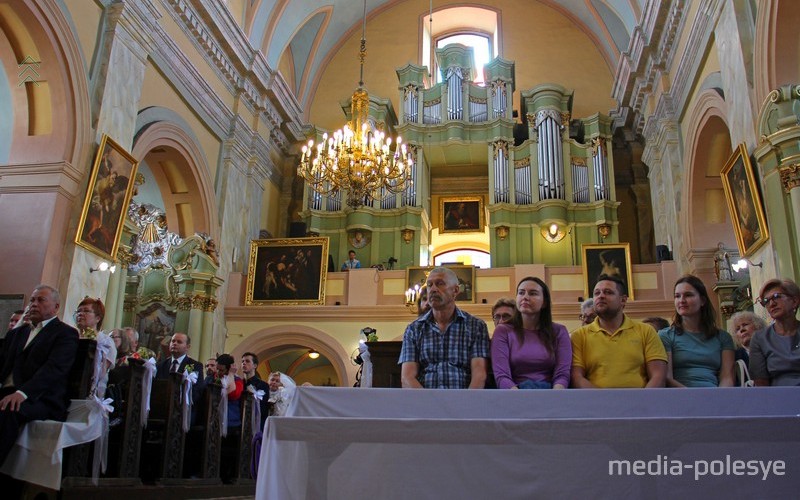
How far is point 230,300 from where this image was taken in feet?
42.9

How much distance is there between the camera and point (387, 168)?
38.3 feet

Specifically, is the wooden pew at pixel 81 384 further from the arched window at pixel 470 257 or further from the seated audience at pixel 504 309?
the arched window at pixel 470 257

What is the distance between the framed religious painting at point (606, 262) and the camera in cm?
1248

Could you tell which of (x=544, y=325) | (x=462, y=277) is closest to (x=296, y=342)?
(x=462, y=277)

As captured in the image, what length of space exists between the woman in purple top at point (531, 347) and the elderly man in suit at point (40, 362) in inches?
100

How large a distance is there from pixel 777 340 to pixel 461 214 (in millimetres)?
13235

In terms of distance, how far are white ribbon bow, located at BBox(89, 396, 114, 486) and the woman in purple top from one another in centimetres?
244

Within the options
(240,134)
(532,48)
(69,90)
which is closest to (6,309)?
(69,90)

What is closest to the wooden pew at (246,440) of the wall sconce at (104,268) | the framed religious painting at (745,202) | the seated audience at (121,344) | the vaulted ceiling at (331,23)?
the seated audience at (121,344)

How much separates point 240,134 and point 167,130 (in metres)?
2.64

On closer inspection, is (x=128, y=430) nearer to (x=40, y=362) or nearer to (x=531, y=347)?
(x=40, y=362)

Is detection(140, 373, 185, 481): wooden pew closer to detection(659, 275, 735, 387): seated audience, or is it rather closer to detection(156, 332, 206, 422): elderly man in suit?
detection(156, 332, 206, 422): elderly man in suit

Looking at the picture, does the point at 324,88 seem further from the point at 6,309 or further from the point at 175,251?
the point at 6,309

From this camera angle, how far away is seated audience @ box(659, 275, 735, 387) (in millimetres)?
3475
